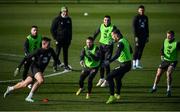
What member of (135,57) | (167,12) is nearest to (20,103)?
(135,57)

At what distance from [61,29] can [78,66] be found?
2.10m

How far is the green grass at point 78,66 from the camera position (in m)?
16.9

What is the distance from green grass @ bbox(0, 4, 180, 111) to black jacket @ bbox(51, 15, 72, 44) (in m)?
1.38

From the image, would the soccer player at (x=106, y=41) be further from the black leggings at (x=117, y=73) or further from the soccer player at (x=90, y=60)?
the black leggings at (x=117, y=73)

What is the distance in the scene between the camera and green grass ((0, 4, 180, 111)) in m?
16.9

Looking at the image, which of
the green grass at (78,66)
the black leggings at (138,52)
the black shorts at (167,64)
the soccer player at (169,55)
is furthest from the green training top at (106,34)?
the black leggings at (138,52)

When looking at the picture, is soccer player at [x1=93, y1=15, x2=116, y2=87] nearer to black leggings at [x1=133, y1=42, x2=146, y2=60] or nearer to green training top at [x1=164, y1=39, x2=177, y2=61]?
green training top at [x1=164, y1=39, x2=177, y2=61]

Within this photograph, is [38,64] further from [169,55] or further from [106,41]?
[169,55]

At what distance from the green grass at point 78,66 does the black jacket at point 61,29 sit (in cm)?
138

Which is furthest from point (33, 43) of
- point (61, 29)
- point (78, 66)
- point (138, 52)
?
point (138, 52)

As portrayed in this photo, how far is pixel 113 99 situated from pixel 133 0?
42.8 meters

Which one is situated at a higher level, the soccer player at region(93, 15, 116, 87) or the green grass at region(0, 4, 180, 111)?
the soccer player at region(93, 15, 116, 87)

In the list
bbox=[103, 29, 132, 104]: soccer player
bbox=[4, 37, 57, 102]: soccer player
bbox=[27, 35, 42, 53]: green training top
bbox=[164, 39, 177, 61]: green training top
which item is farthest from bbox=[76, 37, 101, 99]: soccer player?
bbox=[164, 39, 177, 61]: green training top

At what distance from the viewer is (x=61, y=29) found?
22594 millimetres
